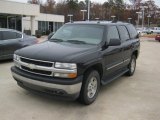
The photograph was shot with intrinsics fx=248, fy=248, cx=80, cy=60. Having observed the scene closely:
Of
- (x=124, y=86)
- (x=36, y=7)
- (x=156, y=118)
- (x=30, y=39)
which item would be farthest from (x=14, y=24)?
(x=156, y=118)

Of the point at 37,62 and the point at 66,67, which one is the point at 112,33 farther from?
the point at 37,62

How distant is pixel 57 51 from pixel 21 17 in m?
27.3

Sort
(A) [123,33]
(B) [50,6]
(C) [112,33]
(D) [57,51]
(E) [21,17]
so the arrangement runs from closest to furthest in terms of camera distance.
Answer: (D) [57,51]
(C) [112,33]
(A) [123,33]
(E) [21,17]
(B) [50,6]

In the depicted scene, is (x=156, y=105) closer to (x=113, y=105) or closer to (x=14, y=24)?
(x=113, y=105)

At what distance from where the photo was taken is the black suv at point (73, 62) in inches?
195

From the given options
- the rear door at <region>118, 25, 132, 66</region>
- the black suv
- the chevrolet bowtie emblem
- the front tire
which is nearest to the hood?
the black suv

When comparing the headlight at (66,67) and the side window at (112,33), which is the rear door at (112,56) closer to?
the side window at (112,33)

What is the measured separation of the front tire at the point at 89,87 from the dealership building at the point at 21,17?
2328 centimetres

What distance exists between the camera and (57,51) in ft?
17.5

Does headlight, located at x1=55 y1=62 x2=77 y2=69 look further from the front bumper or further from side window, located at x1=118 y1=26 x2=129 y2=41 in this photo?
side window, located at x1=118 y1=26 x2=129 y2=41

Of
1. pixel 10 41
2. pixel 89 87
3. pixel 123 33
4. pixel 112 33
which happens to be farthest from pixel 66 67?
pixel 10 41

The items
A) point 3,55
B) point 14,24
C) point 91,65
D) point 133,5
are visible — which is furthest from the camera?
point 133,5

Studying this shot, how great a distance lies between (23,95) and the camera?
6039 millimetres

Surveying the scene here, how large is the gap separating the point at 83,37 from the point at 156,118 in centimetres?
265
